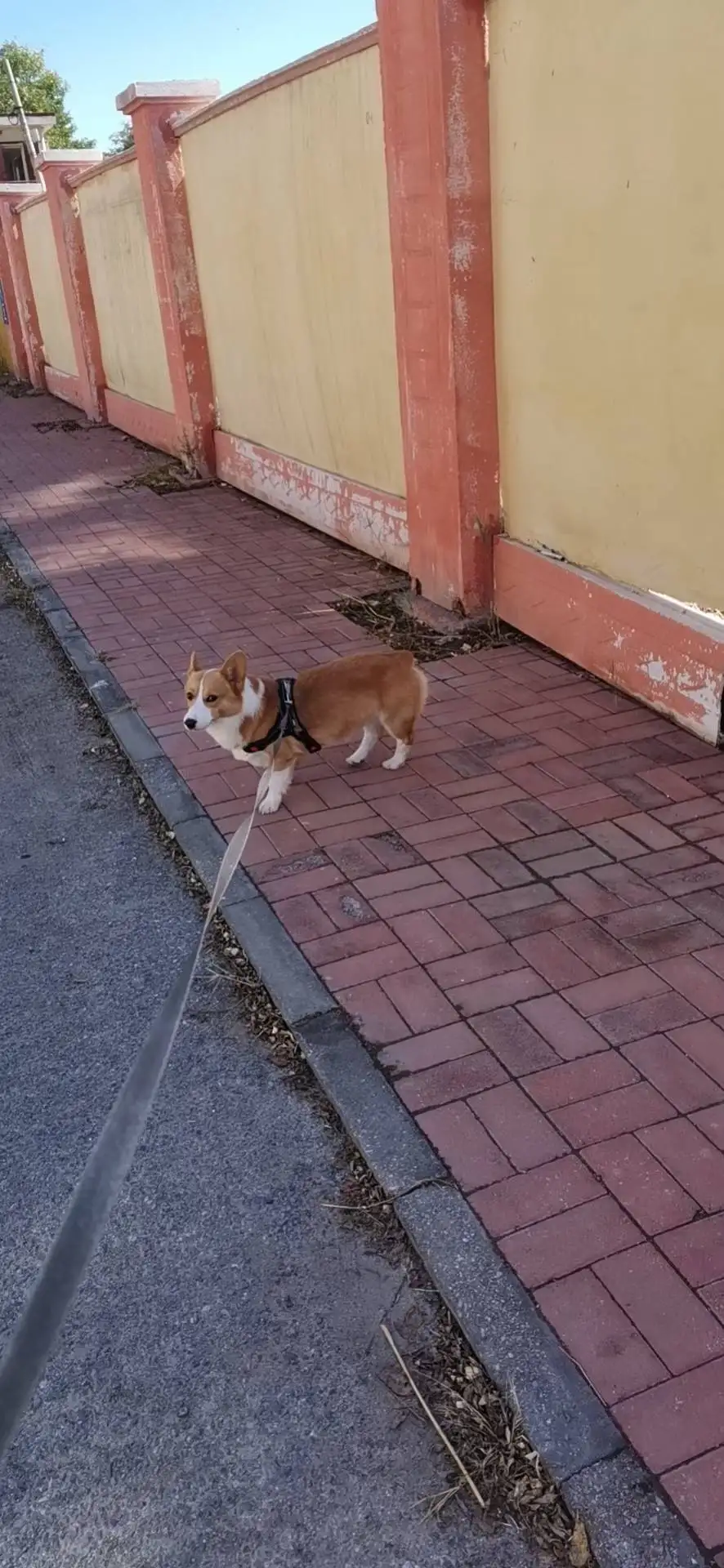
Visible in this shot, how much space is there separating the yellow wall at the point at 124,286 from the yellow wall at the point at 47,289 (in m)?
2.24

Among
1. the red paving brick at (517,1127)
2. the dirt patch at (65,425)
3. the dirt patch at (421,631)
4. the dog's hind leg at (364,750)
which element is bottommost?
the dirt patch at (65,425)

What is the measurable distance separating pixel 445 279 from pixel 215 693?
9.81ft

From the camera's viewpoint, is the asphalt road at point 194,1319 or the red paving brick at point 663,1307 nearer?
the asphalt road at point 194,1319

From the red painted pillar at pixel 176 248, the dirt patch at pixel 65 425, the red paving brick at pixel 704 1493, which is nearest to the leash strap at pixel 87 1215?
the red paving brick at pixel 704 1493

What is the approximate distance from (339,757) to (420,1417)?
340cm

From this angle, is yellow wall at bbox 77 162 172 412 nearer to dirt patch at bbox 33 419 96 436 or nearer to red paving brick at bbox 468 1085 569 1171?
dirt patch at bbox 33 419 96 436

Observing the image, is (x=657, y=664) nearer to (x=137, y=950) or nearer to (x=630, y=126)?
(x=630, y=126)

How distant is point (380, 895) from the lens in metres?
4.12

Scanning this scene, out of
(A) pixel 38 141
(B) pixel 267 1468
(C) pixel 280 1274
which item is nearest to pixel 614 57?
(C) pixel 280 1274

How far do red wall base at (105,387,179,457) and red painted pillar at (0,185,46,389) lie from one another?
18.8 feet

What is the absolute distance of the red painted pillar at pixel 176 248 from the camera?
10.6 meters

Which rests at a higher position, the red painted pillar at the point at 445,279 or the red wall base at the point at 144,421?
the red painted pillar at the point at 445,279

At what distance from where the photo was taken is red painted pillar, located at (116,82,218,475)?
34.8 ft

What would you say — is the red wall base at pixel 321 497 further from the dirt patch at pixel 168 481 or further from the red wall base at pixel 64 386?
the red wall base at pixel 64 386
